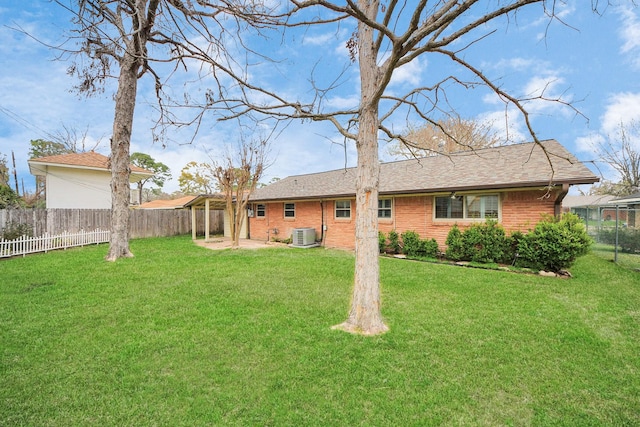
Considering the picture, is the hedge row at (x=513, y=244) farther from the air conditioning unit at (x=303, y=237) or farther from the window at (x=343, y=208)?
the air conditioning unit at (x=303, y=237)

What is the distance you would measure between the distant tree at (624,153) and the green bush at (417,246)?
65.5ft

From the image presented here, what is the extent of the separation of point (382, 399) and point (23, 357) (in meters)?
3.84

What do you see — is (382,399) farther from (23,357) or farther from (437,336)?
(23,357)

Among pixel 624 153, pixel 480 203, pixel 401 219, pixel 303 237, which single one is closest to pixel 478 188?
pixel 480 203

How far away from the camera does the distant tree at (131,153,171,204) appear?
117 feet

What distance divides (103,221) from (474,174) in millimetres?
16780

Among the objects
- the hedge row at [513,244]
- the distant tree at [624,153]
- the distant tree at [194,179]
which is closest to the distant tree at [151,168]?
the distant tree at [194,179]

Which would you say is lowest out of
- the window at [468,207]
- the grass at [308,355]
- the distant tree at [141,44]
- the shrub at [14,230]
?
the grass at [308,355]

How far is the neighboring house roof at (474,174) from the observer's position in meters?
7.87

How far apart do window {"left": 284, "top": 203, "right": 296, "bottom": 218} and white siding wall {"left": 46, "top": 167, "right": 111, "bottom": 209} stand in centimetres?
1054

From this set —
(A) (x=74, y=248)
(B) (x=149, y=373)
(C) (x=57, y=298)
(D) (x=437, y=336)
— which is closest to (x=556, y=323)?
(D) (x=437, y=336)

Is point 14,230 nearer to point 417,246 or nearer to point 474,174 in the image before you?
point 417,246

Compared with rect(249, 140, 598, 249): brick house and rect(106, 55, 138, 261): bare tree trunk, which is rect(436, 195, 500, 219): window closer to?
rect(249, 140, 598, 249): brick house

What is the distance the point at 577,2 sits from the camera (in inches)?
104
